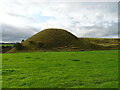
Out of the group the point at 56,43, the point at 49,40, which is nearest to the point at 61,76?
the point at 56,43

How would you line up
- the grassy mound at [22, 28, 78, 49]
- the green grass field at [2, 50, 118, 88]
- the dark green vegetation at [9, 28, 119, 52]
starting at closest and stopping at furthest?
the green grass field at [2, 50, 118, 88]
the dark green vegetation at [9, 28, 119, 52]
the grassy mound at [22, 28, 78, 49]

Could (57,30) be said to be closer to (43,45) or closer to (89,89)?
(43,45)

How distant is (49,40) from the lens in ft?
250

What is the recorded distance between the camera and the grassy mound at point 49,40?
6868 cm

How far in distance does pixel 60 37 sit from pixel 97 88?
247 feet

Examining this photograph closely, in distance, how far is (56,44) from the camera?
7238cm

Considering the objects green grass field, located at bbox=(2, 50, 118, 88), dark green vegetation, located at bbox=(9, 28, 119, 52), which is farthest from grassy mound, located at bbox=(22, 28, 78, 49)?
green grass field, located at bbox=(2, 50, 118, 88)

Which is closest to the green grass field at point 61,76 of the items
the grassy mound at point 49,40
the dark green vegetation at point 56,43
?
the dark green vegetation at point 56,43

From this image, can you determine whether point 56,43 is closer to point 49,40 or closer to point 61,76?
point 49,40

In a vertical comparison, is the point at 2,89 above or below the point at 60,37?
below

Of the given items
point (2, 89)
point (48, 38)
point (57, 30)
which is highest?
point (57, 30)

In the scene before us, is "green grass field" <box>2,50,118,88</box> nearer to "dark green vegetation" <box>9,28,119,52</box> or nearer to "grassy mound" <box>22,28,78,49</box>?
"dark green vegetation" <box>9,28,119,52</box>

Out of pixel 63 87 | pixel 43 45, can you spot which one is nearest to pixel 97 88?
pixel 63 87

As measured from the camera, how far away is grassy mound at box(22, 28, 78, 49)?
6868cm
